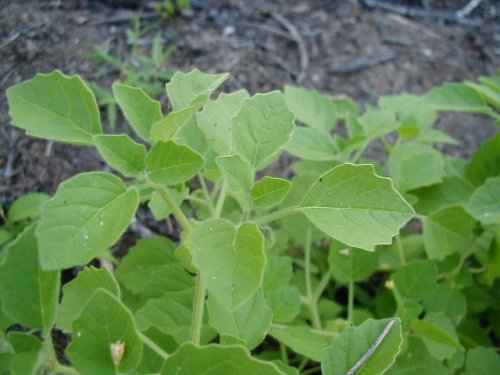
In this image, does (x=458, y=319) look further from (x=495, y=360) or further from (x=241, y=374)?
(x=241, y=374)

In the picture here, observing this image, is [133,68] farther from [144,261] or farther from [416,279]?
[416,279]

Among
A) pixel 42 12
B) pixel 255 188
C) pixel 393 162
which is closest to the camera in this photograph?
pixel 255 188

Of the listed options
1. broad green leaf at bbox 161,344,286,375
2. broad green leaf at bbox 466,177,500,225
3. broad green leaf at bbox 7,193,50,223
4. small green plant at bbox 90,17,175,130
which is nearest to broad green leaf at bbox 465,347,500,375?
broad green leaf at bbox 466,177,500,225

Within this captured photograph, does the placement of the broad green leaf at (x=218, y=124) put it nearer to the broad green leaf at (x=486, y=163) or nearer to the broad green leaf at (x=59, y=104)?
the broad green leaf at (x=59, y=104)

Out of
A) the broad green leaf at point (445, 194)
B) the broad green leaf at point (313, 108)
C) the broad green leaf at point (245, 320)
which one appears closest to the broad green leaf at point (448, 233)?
the broad green leaf at point (445, 194)

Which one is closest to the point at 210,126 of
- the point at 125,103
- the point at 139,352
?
the point at 125,103

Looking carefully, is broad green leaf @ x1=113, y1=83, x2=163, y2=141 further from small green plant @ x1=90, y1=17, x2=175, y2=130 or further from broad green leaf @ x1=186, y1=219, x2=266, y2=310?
small green plant @ x1=90, y1=17, x2=175, y2=130
